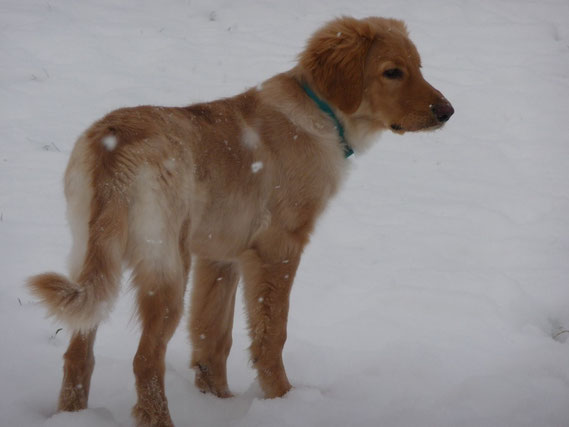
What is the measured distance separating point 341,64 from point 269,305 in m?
1.35

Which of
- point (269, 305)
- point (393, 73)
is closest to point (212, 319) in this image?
point (269, 305)

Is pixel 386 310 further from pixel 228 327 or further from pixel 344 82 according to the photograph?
pixel 344 82

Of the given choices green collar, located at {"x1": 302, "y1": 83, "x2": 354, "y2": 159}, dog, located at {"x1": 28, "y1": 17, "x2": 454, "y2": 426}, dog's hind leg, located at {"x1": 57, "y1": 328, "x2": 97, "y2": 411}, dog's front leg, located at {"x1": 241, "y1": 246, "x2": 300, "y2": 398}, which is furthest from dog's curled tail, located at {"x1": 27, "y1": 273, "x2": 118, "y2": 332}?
green collar, located at {"x1": 302, "y1": 83, "x2": 354, "y2": 159}

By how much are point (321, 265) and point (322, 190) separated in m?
1.51

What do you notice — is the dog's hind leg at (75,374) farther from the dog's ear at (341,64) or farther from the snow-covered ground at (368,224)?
the dog's ear at (341,64)

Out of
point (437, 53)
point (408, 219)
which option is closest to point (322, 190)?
point (408, 219)

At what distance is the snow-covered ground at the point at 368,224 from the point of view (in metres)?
3.12

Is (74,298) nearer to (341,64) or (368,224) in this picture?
(341,64)

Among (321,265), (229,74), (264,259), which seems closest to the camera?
(264,259)

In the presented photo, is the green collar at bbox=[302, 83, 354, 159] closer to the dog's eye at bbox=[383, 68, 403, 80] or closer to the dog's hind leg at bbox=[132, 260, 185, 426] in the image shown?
the dog's eye at bbox=[383, 68, 403, 80]

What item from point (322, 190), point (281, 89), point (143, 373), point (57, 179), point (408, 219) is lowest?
point (408, 219)

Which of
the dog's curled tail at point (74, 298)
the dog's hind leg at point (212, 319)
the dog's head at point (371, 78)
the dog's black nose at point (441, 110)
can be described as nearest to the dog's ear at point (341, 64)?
the dog's head at point (371, 78)

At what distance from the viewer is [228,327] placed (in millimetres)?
3475

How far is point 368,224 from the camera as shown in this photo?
5301 mm
